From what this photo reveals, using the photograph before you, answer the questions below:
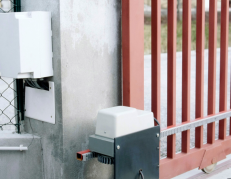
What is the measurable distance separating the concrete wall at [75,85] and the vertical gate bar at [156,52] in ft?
0.89

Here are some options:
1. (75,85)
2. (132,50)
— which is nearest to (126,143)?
(75,85)

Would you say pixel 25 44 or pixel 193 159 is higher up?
pixel 25 44

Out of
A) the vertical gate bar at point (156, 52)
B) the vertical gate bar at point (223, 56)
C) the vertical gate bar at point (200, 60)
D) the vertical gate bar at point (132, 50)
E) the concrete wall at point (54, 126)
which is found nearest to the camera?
the concrete wall at point (54, 126)

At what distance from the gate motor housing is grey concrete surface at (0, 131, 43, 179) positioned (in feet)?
1.45

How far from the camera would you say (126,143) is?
163cm

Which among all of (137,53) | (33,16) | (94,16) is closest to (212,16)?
(137,53)

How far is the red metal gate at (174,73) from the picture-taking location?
203 cm

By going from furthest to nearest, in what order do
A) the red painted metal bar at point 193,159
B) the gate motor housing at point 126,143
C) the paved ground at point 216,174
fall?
the paved ground at point 216,174 → the red painted metal bar at point 193,159 → the gate motor housing at point 126,143

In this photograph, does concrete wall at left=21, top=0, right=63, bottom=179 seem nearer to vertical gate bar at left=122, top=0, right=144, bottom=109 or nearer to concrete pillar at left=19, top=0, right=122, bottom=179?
concrete pillar at left=19, top=0, right=122, bottom=179

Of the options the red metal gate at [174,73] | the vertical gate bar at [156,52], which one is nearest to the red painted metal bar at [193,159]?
the red metal gate at [174,73]

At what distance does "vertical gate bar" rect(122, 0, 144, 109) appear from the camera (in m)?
2.00

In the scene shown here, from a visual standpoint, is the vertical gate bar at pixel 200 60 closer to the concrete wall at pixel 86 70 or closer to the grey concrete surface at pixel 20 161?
the concrete wall at pixel 86 70

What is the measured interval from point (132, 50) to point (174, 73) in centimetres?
44

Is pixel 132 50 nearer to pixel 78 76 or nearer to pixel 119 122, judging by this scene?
pixel 78 76
